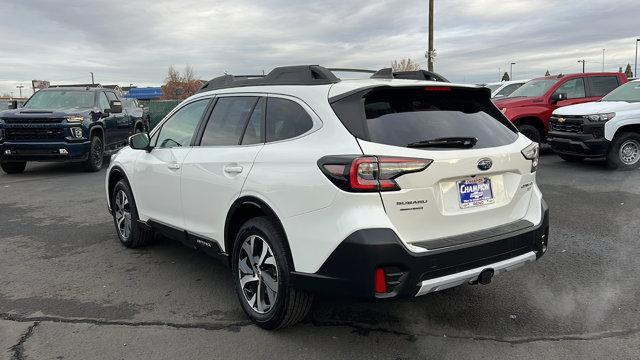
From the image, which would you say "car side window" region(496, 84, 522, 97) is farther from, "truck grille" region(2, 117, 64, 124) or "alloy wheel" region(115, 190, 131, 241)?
"alloy wheel" region(115, 190, 131, 241)

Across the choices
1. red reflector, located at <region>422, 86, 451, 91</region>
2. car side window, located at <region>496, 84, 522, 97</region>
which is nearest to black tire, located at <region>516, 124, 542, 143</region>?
car side window, located at <region>496, 84, 522, 97</region>

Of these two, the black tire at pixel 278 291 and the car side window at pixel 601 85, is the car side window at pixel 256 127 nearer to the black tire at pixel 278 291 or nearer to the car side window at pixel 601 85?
the black tire at pixel 278 291

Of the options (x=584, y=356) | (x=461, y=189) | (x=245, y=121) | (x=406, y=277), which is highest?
(x=245, y=121)

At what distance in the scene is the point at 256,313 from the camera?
3605 mm

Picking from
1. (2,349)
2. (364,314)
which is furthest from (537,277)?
(2,349)

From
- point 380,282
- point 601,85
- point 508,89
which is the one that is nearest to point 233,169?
point 380,282

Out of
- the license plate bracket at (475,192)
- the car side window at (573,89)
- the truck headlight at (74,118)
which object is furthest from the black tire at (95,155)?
the car side window at (573,89)

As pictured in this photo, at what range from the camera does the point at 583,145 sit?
31.1ft

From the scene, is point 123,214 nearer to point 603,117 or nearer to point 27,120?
point 27,120

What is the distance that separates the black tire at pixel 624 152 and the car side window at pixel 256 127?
808cm

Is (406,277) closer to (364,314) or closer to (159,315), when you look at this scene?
(364,314)

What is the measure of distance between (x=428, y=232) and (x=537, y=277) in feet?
6.45

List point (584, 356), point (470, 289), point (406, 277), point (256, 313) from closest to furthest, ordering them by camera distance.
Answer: point (406, 277)
point (584, 356)
point (256, 313)
point (470, 289)

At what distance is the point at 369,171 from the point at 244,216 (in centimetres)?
120
